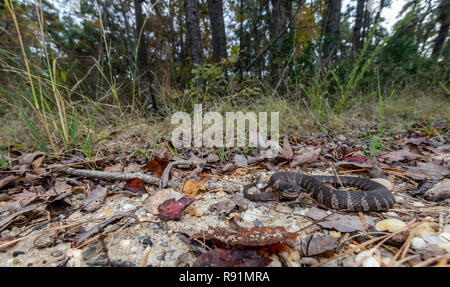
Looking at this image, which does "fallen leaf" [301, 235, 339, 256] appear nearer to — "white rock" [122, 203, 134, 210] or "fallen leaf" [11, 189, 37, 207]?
"white rock" [122, 203, 134, 210]

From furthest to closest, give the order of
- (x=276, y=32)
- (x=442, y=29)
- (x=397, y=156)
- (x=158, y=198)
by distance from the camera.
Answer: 1. (x=442, y=29)
2. (x=276, y=32)
3. (x=397, y=156)
4. (x=158, y=198)

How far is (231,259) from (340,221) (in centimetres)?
73

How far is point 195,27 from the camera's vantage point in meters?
4.58

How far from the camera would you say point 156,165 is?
1.86 metres

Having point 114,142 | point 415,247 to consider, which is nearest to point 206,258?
point 415,247

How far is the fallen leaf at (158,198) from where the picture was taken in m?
1.28

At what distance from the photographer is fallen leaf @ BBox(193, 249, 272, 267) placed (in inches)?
31.9

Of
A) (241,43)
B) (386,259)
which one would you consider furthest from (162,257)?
(241,43)

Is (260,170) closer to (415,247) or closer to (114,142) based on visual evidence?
(415,247)

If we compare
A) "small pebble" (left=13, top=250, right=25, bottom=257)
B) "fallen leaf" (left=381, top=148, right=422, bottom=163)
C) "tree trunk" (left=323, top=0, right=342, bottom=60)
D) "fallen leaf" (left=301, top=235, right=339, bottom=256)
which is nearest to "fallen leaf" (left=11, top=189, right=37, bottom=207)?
"small pebble" (left=13, top=250, right=25, bottom=257)

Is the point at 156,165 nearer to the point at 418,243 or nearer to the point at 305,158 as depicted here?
the point at 305,158

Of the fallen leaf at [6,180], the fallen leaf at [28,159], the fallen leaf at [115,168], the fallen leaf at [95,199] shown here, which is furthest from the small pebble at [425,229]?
the fallen leaf at [28,159]

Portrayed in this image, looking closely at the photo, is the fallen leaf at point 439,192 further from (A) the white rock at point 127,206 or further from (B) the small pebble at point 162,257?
(A) the white rock at point 127,206

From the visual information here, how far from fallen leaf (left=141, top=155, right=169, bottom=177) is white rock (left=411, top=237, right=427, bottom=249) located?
1733mm
